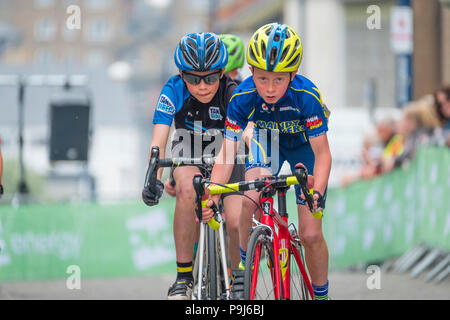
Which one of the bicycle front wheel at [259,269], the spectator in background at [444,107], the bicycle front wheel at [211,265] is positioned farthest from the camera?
the spectator in background at [444,107]

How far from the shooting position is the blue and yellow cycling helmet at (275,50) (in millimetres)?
5000

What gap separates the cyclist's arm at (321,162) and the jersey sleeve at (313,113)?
42 millimetres

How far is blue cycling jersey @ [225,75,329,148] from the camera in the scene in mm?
5180

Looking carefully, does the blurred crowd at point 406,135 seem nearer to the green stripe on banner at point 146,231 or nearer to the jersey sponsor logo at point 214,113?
the green stripe on banner at point 146,231

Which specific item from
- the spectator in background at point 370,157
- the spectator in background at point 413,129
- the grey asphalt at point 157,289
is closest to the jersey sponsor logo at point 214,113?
the grey asphalt at point 157,289

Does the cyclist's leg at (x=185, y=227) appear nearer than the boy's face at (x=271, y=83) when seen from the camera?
No

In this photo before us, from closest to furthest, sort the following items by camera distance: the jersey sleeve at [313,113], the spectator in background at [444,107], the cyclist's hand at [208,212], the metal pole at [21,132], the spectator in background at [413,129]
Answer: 1. the cyclist's hand at [208,212]
2. the jersey sleeve at [313,113]
3. the spectator in background at [444,107]
4. the spectator in background at [413,129]
5. the metal pole at [21,132]

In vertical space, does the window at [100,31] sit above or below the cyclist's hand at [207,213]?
above

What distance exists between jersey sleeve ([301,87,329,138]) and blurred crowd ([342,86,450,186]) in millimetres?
4917

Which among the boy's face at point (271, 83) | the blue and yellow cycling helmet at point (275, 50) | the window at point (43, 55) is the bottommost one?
the boy's face at point (271, 83)

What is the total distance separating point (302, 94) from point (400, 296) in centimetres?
376

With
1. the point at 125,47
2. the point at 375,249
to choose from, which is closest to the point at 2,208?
the point at 375,249

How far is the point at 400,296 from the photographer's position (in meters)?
8.24
